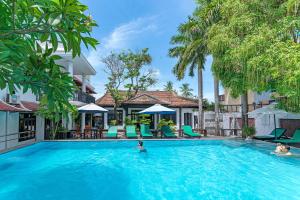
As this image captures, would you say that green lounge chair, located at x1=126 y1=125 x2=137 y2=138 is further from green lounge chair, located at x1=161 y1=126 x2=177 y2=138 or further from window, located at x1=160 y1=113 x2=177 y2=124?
window, located at x1=160 y1=113 x2=177 y2=124

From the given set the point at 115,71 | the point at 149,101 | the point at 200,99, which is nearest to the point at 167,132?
the point at 200,99

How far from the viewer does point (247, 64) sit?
1331 centimetres

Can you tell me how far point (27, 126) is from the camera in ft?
59.8

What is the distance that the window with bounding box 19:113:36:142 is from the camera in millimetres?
17125

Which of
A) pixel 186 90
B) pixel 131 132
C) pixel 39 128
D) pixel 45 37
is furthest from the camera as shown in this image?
pixel 186 90

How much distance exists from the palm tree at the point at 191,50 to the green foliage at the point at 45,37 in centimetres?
1915

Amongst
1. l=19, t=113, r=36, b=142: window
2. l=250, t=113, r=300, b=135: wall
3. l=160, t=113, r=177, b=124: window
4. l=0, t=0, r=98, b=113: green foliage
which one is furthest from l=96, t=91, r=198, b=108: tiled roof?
l=0, t=0, r=98, b=113: green foliage

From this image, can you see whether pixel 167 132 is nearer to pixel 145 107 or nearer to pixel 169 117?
pixel 145 107

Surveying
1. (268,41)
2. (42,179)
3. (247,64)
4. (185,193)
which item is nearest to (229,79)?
(247,64)

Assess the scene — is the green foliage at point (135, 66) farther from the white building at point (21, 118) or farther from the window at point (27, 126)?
the window at point (27, 126)

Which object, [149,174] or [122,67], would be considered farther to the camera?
[122,67]

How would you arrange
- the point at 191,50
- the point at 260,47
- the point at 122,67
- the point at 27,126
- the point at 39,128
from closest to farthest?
the point at 260,47
the point at 39,128
the point at 27,126
the point at 191,50
the point at 122,67

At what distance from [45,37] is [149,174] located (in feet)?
A: 26.5

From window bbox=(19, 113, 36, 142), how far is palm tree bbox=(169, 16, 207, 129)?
15210mm
